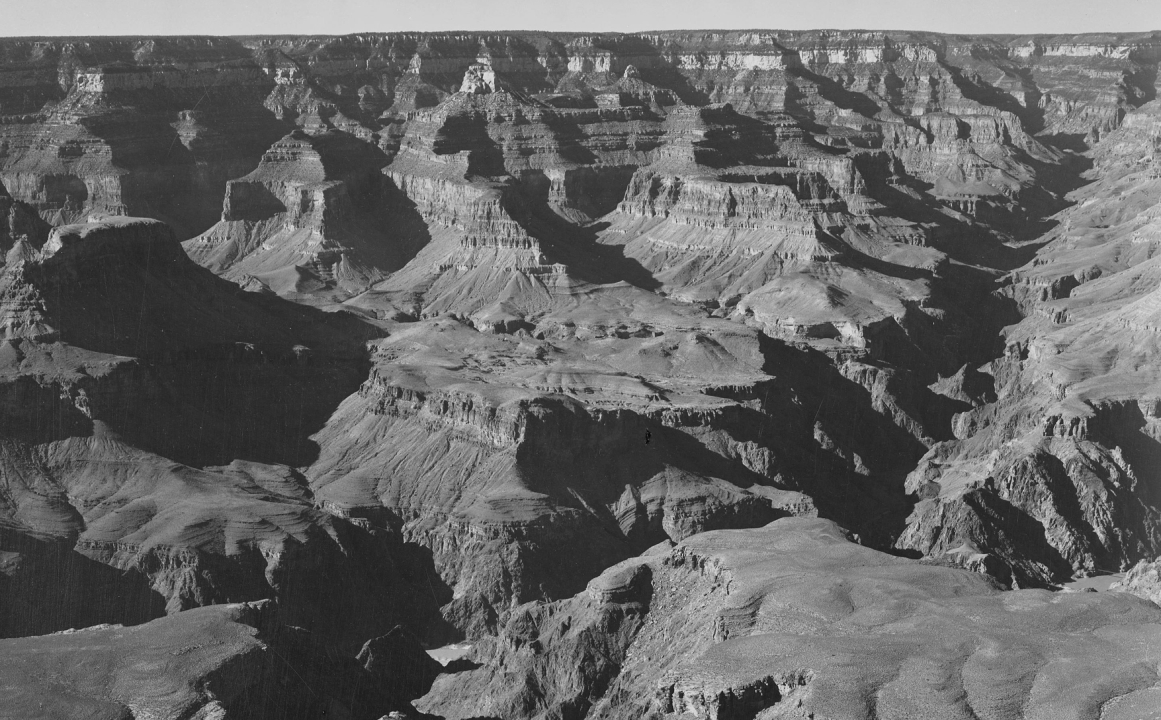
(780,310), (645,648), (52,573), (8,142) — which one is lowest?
(645,648)

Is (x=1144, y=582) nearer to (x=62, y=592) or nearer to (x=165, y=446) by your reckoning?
(x=62, y=592)

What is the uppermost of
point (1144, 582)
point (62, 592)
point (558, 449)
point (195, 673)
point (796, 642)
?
point (558, 449)

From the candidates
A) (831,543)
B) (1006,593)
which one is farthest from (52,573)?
(1006,593)

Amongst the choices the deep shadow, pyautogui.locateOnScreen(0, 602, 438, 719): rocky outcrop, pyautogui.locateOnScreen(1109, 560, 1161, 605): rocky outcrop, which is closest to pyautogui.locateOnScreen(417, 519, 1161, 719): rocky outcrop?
pyautogui.locateOnScreen(0, 602, 438, 719): rocky outcrop

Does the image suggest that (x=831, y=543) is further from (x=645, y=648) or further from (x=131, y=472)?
(x=131, y=472)

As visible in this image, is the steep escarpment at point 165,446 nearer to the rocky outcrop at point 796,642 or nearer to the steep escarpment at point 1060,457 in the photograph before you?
the rocky outcrop at point 796,642

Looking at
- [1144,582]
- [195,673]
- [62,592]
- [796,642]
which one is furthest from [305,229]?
[796,642]

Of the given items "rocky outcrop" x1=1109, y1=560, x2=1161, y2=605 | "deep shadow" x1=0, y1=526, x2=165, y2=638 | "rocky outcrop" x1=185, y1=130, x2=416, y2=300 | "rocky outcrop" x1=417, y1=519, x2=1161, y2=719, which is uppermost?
"rocky outcrop" x1=185, y1=130, x2=416, y2=300

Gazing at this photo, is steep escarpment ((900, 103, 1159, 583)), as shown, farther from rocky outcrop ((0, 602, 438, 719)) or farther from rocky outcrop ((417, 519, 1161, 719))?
rocky outcrop ((0, 602, 438, 719))
